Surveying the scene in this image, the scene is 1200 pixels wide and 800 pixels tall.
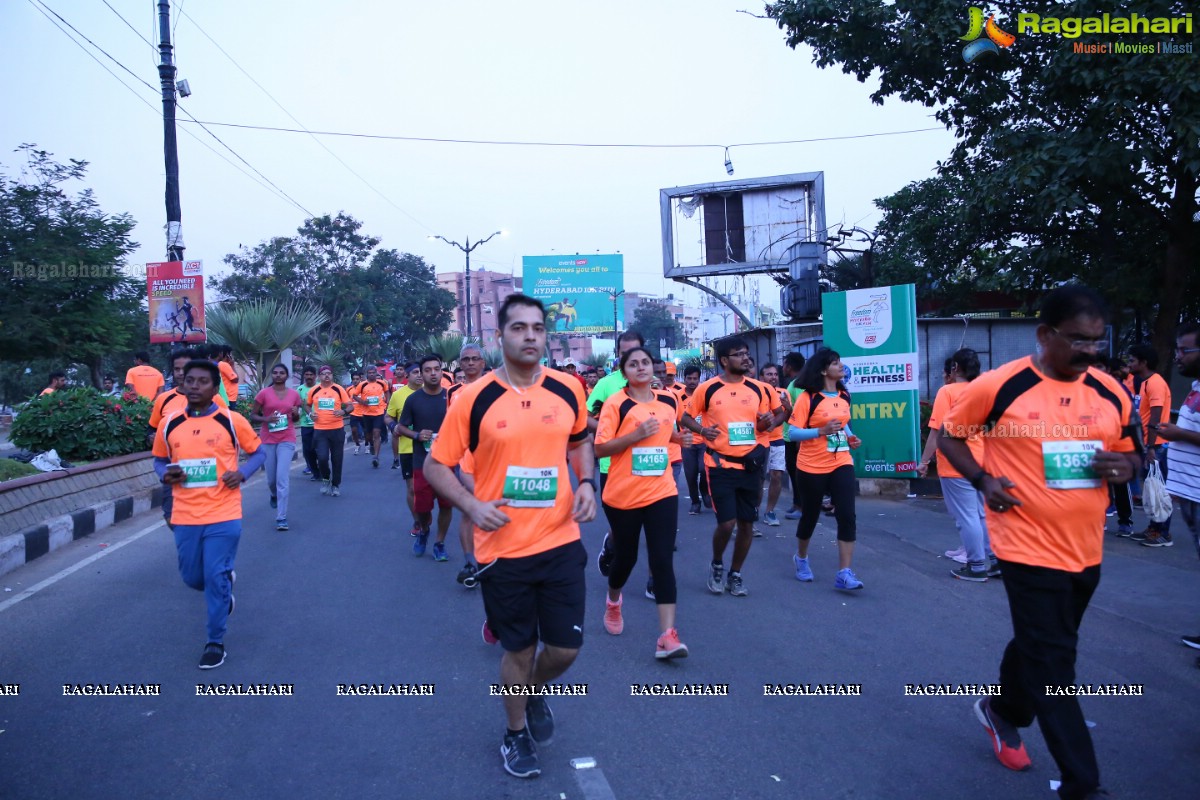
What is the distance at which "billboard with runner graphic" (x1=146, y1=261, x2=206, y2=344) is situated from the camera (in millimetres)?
13445

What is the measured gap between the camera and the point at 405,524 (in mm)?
9867

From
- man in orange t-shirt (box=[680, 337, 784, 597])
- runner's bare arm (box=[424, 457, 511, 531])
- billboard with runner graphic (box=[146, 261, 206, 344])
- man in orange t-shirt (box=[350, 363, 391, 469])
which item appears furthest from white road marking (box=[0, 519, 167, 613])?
man in orange t-shirt (box=[350, 363, 391, 469])

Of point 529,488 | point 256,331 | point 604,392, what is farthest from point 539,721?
point 256,331

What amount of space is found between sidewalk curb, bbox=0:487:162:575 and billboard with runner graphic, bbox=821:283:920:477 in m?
9.32

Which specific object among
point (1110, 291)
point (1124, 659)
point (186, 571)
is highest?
point (1110, 291)

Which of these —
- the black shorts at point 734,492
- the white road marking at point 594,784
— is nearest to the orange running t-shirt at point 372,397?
the black shorts at point 734,492

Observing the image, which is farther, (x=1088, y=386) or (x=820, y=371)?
(x=820, y=371)

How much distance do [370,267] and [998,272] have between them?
2664cm

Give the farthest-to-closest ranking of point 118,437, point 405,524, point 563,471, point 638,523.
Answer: point 118,437, point 405,524, point 638,523, point 563,471

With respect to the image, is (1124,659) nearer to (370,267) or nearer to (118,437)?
(118,437)

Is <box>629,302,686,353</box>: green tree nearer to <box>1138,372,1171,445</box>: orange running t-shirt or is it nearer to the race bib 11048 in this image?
<box>1138,372,1171,445</box>: orange running t-shirt

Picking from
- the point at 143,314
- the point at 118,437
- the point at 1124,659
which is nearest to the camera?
the point at 1124,659

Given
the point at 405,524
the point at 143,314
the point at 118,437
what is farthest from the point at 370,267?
the point at 405,524

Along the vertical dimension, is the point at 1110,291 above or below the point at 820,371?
above
